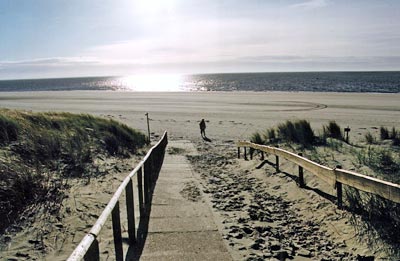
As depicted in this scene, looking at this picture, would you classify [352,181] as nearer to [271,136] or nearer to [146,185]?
[146,185]

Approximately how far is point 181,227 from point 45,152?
3.95 meters

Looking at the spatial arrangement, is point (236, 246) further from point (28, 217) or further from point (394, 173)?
point (394, 173)

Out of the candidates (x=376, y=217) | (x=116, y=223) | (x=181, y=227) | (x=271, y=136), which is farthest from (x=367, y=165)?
(x=271, y=136)

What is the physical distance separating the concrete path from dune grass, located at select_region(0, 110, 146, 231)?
1.72 meters

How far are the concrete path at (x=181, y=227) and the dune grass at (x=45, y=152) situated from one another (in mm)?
1718

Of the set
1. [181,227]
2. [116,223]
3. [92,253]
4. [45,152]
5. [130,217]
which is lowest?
[181,227]

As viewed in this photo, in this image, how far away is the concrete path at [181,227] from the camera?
5.05 metres

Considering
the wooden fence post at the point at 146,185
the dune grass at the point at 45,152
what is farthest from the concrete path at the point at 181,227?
the dune grass at the point at 45,152

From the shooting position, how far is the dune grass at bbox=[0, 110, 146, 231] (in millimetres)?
5922

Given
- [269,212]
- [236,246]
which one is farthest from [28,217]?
[269,212]

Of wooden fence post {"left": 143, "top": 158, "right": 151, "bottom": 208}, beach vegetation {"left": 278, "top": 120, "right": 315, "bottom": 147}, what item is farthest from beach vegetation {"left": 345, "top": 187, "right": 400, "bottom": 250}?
beach vegetation {"left": 278, "top": 120, "right": 315, "bottom": 147}

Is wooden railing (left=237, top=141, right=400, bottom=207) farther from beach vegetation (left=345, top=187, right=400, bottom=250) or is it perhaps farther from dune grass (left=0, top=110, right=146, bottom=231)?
dune grass (left=0, top=110, right=146, bottom=231)

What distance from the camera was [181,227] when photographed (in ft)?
19.5

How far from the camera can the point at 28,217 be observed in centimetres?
556
